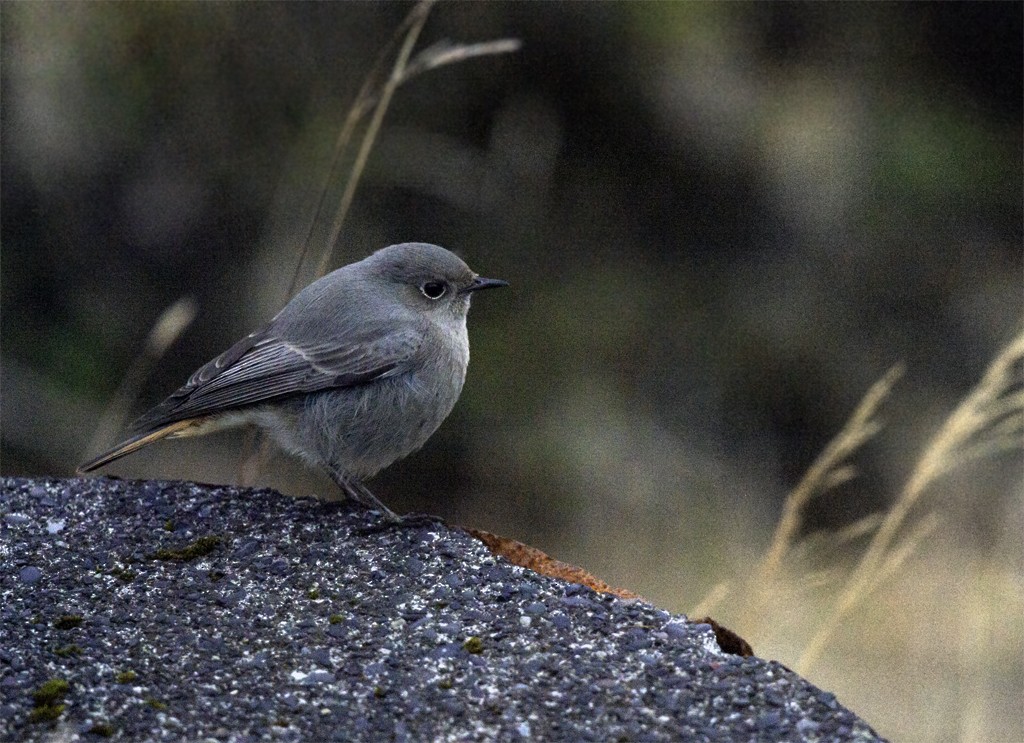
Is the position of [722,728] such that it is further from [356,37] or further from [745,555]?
[356,37]

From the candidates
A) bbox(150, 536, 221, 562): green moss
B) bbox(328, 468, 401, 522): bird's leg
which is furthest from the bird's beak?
bbox(150, 536, 221, 562): green moss

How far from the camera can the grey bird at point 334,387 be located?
→ 4.93m

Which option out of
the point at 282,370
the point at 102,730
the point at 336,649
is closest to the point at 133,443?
the point at 282,370

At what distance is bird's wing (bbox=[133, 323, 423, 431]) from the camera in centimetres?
492

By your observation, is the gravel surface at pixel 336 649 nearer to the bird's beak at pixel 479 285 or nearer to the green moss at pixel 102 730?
the green moss at pixel 102 730

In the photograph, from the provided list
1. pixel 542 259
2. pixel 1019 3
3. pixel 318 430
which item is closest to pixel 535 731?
pixel 318 430

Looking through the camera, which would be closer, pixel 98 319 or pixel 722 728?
pixel 722 728

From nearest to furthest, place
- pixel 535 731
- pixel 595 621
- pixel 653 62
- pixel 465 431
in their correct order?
pixel 535 731
pixel 595 621
pixel 653 62
pixel 465 431

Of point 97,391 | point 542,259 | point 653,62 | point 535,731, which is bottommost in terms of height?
point 97,391

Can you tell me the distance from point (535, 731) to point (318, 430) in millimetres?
2126

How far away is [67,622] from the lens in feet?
11.5

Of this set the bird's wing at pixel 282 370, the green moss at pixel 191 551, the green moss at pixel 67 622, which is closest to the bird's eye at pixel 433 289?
the bird's wing at pixel 282 370

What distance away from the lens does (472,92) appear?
7.14 metres

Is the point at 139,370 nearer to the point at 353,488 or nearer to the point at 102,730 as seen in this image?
the point at 353,488
